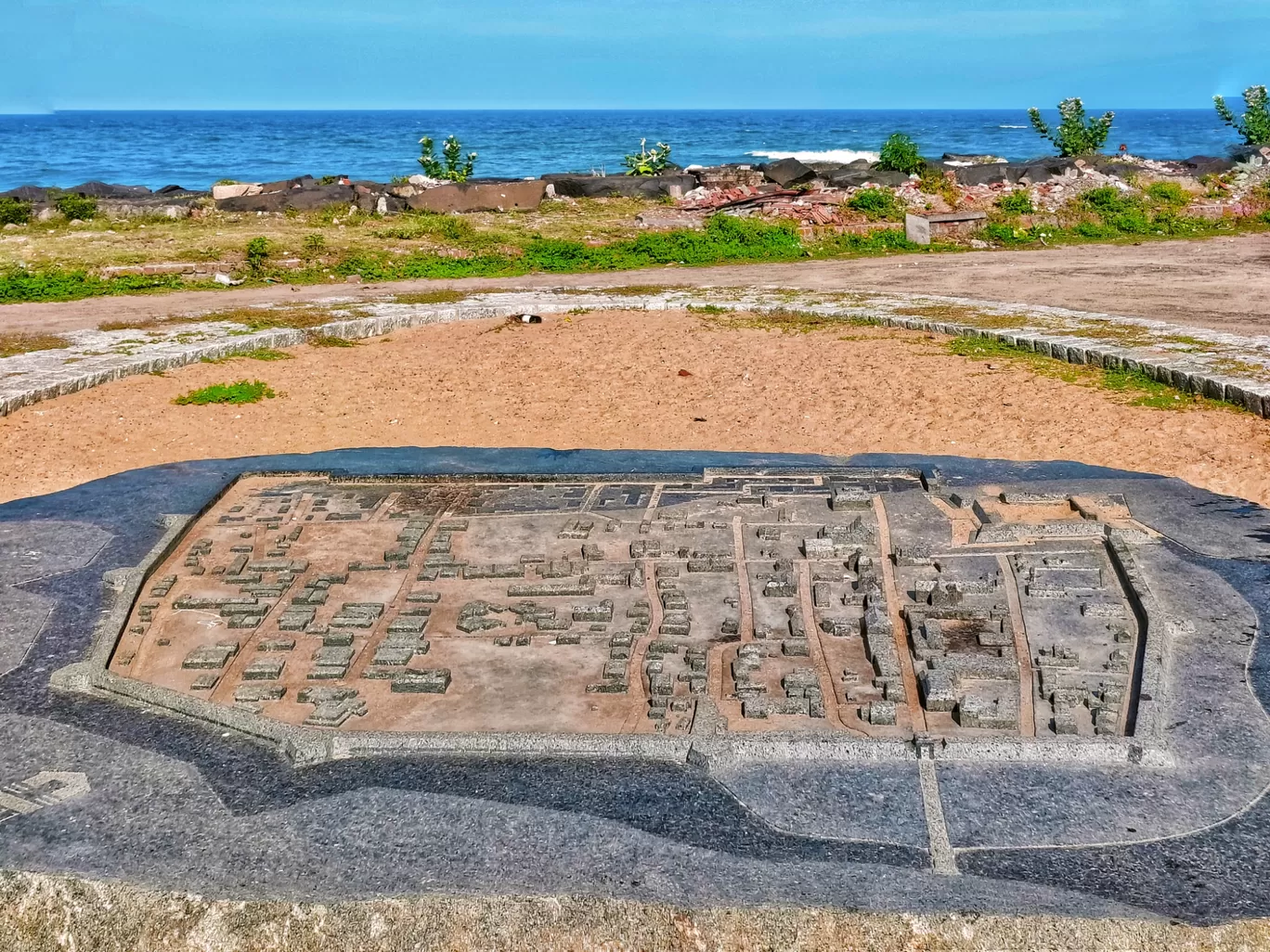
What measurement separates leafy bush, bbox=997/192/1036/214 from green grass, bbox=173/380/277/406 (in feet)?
53.2

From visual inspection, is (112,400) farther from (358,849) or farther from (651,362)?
(358,849)

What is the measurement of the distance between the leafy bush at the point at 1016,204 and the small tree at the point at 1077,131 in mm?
8964

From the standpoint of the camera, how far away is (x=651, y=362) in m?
12.8

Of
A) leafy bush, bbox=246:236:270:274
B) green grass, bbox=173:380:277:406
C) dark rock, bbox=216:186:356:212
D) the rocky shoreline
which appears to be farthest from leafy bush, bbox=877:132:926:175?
green grass, bbox=173:380:277:406

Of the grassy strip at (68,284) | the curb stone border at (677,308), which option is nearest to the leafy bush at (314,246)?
the grassy strip at (68,284)

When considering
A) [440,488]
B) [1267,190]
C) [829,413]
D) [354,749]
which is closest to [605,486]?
[440,488]

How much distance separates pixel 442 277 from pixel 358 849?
50.6ft

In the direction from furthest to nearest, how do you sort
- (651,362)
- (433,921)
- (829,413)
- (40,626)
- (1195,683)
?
(651,362) < (829,413) < (40,626) < (1195,683) < (433,921)

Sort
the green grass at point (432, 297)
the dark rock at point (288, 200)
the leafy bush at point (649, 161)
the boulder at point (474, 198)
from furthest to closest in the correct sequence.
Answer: the leafy bush at point (649, 161) → the dark rock at point (288, 200) → the boulder at point (474, 198) → the green grass at point (432, 297)

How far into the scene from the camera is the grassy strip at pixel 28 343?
1306 centimetres

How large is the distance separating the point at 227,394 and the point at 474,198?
13548mm

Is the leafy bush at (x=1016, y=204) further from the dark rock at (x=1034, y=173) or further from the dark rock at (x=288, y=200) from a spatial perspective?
the dark rock at (x=288, y=200)

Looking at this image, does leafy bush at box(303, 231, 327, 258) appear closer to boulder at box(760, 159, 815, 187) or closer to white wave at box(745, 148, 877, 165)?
boulder at box(760, 159, 815, 187)

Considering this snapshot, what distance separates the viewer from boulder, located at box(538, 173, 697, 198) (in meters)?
25.5
